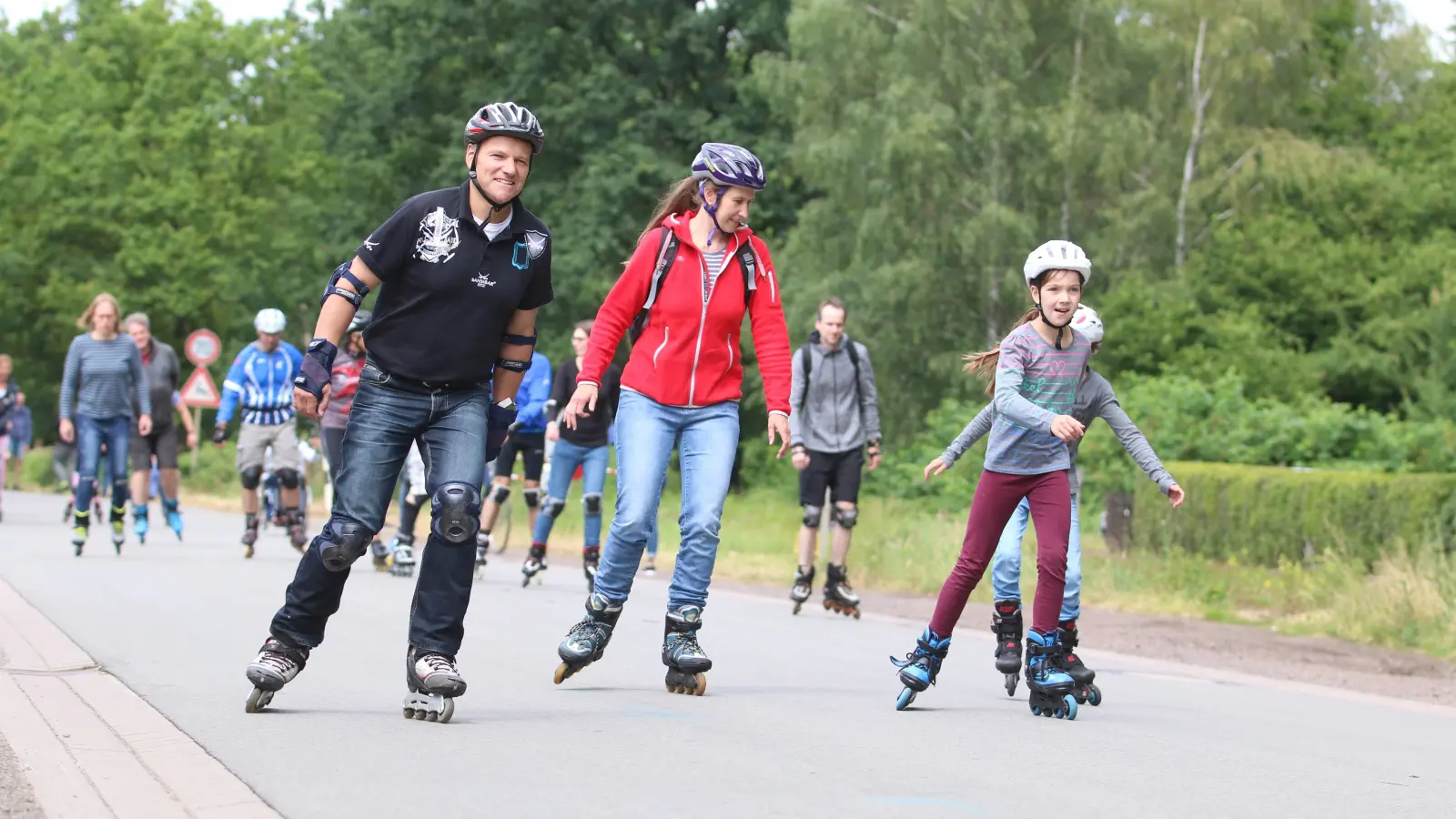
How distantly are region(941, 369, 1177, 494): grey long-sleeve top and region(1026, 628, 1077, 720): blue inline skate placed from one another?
0.79 m

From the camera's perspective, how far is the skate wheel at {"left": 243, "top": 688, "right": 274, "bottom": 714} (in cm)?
695

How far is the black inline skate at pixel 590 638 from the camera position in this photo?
8062 mm

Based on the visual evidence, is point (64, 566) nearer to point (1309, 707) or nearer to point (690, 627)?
point (690, 627)

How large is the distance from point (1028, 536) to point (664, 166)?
2304 cm

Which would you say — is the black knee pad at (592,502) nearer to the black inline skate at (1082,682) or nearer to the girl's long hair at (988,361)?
the girl's long hair at (988,361)

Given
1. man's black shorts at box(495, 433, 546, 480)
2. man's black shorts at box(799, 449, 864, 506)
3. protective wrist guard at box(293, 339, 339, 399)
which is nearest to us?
protective wrist guard at box(293, 339, 339, 399)

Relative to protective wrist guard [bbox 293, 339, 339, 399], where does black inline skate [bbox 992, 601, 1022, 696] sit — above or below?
below

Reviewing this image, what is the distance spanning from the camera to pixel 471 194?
6969mm

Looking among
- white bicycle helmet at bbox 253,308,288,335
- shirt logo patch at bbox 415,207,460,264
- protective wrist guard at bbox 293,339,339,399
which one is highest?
shirt logo patch at bbox 415,207,460,264

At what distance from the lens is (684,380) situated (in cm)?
803

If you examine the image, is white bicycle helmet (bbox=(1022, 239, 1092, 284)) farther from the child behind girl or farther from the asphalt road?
the asphalt road

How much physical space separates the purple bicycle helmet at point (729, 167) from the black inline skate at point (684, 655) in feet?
5.42

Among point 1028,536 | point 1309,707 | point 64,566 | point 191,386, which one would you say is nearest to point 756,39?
point 191,386

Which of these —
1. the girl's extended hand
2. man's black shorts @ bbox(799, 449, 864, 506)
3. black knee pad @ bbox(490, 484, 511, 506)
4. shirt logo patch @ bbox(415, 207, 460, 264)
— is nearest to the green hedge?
man's black shorts @ bbox(799, 449, 864, 506)
